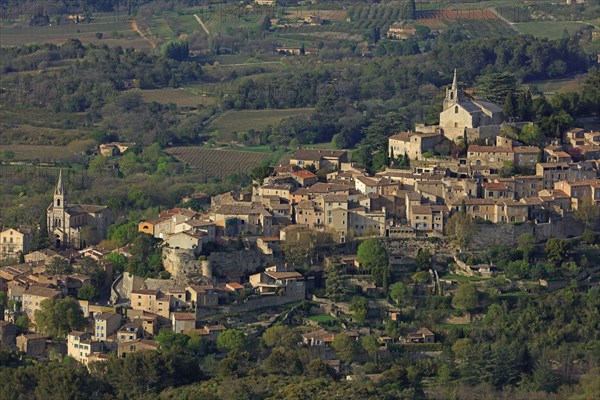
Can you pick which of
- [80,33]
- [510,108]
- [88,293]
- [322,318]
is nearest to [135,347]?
[88,293]

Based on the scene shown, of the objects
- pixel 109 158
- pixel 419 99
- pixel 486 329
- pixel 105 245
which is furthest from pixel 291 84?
pixel 486 329

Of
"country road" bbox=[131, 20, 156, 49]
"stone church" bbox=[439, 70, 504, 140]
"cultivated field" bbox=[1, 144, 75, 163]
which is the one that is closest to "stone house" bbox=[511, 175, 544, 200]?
"stone church" bbox=[439, 70, 504, 140]

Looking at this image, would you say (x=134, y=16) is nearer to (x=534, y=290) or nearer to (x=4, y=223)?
(x=4, y=223)

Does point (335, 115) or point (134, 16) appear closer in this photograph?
point (335, 115)

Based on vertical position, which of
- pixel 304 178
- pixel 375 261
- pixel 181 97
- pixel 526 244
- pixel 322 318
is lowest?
pixel 181 97

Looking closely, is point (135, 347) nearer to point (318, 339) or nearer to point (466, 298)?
point (318, 339)

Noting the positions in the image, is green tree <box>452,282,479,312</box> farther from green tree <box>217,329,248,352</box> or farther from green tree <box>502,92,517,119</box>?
green tree <box>502,92,517,119</box>

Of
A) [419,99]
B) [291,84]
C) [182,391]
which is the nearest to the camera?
[182,391]
